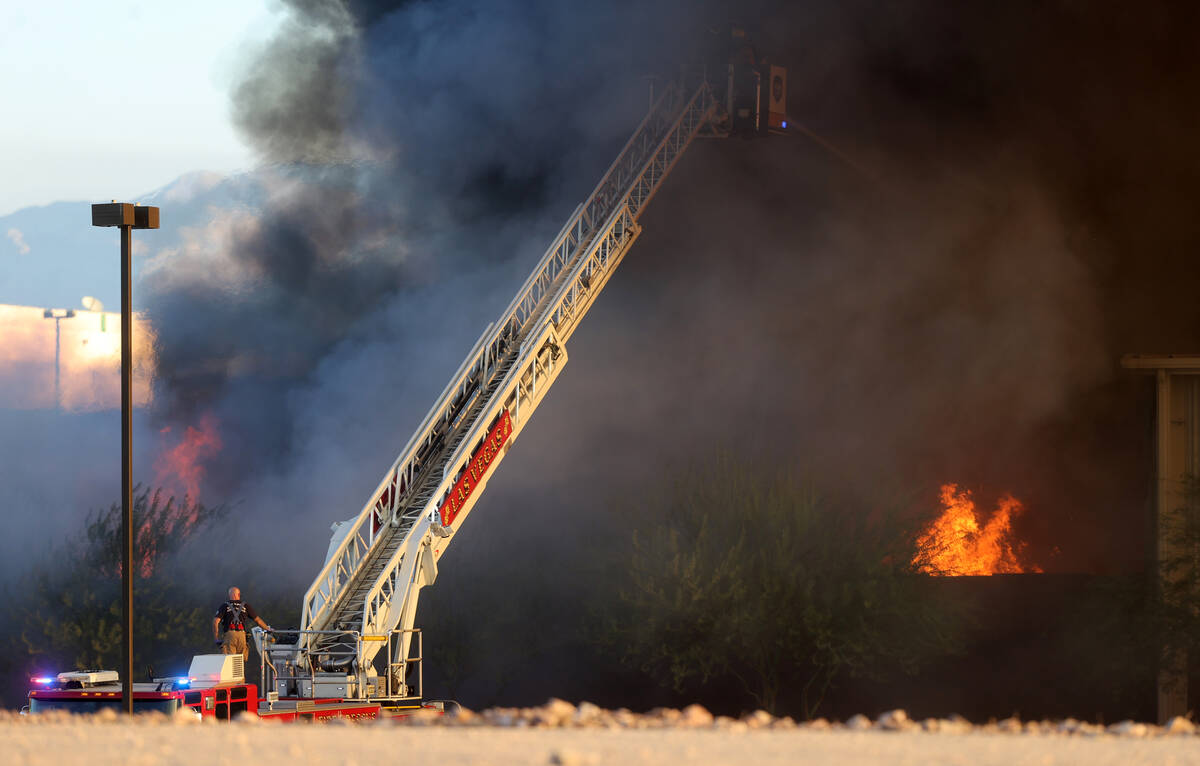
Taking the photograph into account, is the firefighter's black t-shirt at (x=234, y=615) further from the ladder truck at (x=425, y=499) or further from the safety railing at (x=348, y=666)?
the safety railing at (x=348, y=666)

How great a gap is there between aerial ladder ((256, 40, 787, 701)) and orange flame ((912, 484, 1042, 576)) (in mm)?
12452

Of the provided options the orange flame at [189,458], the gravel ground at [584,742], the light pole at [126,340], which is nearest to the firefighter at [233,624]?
the light pole at [126,340]

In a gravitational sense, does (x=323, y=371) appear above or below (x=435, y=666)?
above

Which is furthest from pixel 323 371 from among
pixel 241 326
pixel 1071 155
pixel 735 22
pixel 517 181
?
pixel 1071 155

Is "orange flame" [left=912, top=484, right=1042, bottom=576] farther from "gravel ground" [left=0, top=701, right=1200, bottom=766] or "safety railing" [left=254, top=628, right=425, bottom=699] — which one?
"gravel ground" [left=0, top=701, right=1200, bottom=766]

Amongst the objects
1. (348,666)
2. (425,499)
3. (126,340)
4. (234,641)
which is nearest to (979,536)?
(425,499)

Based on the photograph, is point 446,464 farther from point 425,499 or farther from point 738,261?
point 738,261

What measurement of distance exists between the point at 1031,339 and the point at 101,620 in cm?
2118

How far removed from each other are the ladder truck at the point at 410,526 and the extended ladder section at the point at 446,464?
0.07ft

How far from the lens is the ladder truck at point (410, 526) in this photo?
17.7m

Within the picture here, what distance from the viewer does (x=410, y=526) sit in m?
21.8

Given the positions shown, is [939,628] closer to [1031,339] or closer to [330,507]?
[1031,339]

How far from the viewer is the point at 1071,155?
36.7 m

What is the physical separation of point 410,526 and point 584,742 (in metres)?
12.2
